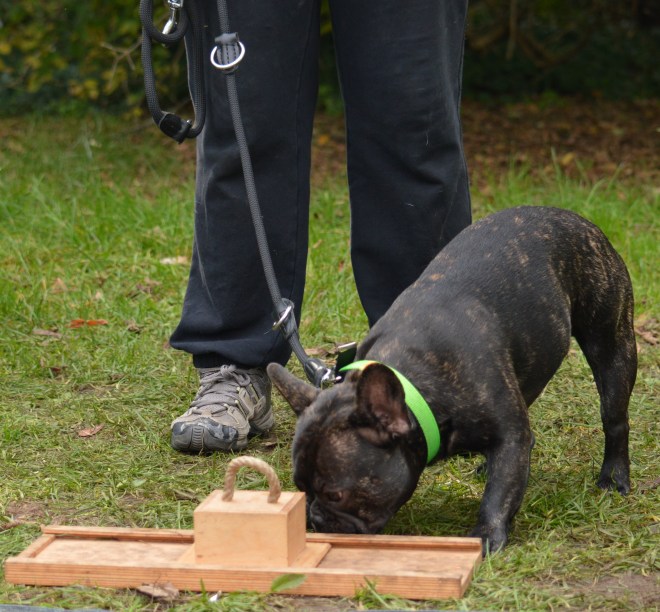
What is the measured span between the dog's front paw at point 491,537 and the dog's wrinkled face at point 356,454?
237 mm

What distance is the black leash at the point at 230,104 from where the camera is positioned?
11.1 feet

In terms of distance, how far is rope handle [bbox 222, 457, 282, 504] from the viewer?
8.92ft

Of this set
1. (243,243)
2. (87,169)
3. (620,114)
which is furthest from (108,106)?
(243,243)

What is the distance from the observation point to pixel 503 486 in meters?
3.08

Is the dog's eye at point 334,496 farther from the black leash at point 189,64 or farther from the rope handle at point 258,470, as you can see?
the black leash at point 189,64

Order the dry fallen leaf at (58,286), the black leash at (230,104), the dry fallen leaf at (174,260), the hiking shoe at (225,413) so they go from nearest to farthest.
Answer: the black leash at (230,104)
the hiking shoe at (225,413)
the dry fallen leaf at (58,286)
the dry fallen leaf at (174,260)

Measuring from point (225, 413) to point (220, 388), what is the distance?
0.13m

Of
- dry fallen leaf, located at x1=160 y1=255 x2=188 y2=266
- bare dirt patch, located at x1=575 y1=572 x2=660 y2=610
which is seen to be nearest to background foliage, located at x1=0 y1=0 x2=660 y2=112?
dry fallen leaf, located at x1=160 y1=255 x2=188 y2=266

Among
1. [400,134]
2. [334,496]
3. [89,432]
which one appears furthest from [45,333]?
[334,496]

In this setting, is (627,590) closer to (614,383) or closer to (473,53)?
(614,383)

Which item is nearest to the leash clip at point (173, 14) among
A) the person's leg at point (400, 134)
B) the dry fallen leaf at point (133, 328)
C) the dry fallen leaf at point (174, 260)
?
the person's leg at point (400, 134)

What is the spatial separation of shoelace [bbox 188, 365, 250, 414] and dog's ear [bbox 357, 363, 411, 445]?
1.23 metres

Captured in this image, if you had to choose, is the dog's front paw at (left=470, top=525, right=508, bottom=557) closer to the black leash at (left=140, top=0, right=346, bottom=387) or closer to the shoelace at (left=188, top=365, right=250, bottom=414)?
the black leash at (left=140, top=0, right=346, bottom=387)

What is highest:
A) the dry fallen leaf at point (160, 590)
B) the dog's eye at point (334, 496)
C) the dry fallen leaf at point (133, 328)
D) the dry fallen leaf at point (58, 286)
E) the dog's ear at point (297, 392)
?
the dog's ear at point (297, 392)
